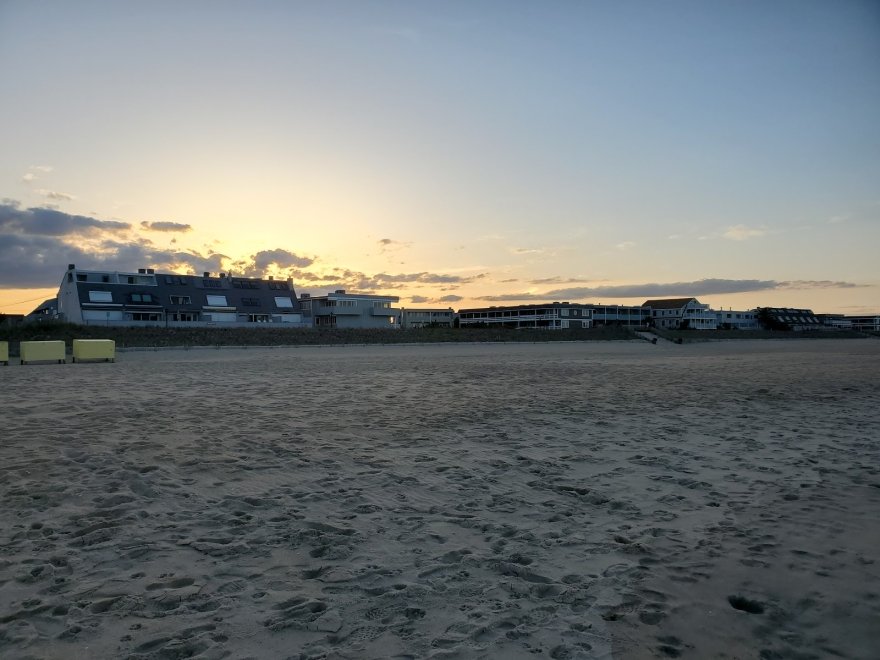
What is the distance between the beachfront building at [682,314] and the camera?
377 ft

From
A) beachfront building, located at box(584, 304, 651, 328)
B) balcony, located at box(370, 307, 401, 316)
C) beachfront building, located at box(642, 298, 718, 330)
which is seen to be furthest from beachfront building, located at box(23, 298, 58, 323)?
beachfront building, located at box(642, 298, 718, 330)

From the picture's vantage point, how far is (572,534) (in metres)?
4.58

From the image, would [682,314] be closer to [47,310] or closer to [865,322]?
[865,322]

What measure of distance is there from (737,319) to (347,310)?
102207 millimetres

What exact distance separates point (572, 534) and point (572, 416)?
228 inches

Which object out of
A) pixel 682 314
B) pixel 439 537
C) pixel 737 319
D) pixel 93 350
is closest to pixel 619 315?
pixel 682 314

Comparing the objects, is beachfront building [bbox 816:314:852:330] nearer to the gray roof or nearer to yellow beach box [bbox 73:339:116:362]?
the gray roof

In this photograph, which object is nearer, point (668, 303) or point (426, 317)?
point (426, 317)

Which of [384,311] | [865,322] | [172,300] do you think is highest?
[172,300]

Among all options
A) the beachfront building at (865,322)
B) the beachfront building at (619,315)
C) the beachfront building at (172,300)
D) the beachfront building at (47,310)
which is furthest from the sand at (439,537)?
the beachfront building at (865,322)

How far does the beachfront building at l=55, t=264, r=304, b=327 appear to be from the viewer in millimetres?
55562

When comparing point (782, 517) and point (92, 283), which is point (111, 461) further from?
point (92, 283)

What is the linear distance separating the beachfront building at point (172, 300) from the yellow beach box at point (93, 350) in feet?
103

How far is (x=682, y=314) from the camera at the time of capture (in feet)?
377
